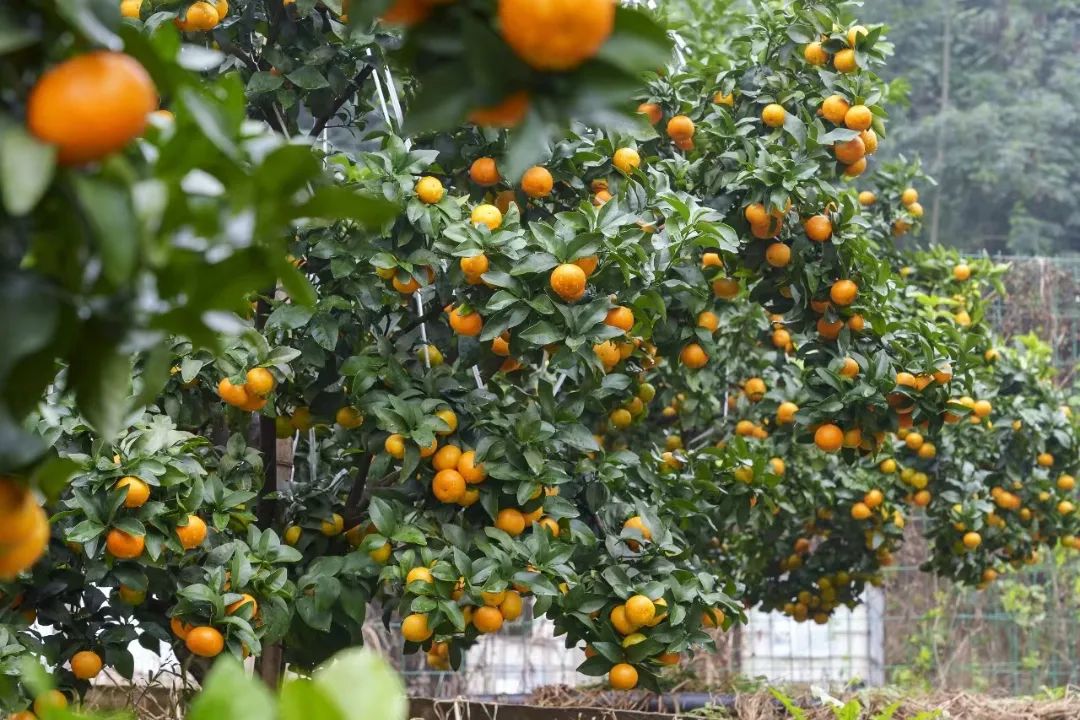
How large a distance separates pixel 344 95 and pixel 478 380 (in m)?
0.65

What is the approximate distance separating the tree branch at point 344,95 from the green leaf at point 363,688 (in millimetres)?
1945

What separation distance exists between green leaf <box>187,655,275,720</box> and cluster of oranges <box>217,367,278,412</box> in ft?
4.87

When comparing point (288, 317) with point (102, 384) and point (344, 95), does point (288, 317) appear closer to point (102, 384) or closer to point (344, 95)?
point (344, 95)

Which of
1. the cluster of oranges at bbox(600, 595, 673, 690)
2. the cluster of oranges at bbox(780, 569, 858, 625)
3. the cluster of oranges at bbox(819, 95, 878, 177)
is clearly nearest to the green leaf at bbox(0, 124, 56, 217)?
the cluster of oranges at bbox(600, 595, 673, 690)

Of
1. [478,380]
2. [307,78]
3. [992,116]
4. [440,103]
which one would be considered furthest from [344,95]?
[992,116]

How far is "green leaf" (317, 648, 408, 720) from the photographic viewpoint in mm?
508

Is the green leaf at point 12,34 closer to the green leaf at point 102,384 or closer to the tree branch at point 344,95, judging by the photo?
the green leaf at point 102,384

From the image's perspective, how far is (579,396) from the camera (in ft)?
7.27

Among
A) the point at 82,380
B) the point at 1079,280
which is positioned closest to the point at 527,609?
the point at 1079,280

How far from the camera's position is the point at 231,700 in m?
0.50

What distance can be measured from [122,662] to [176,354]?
19.9 inches

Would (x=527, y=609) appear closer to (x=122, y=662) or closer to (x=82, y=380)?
(x=122, y=662)

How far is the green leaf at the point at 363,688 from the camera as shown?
508 mm

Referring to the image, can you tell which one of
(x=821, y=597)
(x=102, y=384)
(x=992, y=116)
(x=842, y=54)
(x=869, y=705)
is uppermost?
(x=992, y=116)
